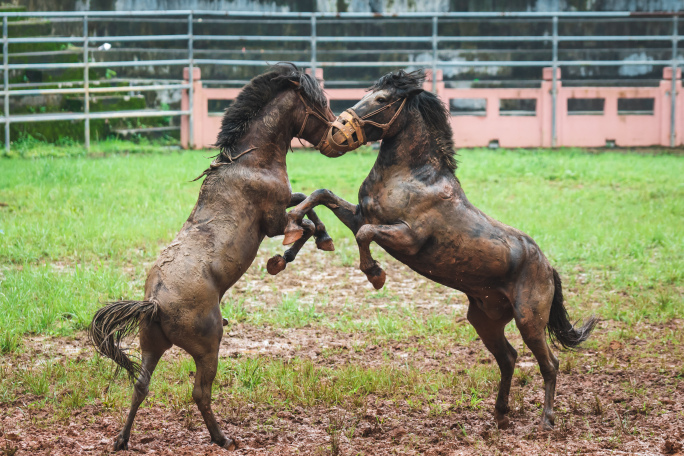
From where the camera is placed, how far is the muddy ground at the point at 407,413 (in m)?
4.62

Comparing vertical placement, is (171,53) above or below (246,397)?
above

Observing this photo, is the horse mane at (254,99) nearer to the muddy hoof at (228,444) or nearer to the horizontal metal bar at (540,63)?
the muddy hoof at (228,444)

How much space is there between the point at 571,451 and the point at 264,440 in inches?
72.3

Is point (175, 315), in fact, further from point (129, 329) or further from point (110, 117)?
point (110, 117)

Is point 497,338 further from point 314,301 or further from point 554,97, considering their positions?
point 554,97

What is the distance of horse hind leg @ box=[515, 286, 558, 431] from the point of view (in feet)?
16.2

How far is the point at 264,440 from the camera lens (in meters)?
4.75

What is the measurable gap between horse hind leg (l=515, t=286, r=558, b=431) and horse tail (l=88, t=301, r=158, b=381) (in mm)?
2283

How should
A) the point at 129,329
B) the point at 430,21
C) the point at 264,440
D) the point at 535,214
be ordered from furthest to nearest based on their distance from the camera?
the point at 430,21, the point at 535,214, the point at 264,440, the point at 129,329

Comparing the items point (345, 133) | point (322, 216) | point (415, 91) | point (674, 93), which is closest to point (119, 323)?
point (345, 133)

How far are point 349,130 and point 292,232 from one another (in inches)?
28.8

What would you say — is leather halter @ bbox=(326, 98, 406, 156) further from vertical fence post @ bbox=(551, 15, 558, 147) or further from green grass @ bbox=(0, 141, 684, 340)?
vertical fence post @ bbox=(551, 15, 558, 147)

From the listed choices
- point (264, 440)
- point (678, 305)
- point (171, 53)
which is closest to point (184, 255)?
point (264, 440)

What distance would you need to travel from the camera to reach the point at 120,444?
4516mm
